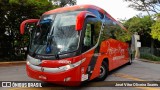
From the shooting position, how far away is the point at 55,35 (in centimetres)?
788

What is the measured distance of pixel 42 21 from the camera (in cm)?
861

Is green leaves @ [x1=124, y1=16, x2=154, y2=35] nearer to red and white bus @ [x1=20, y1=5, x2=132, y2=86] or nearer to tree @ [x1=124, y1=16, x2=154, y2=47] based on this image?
tree @ [x1=124, y1=16, x2=154, y2=47]

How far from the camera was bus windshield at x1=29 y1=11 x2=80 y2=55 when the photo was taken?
24.7 ft

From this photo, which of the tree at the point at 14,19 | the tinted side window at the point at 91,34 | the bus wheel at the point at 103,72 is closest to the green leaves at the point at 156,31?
the tree at the point at 14,19

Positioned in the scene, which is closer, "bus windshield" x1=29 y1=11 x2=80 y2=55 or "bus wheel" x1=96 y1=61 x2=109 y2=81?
"bus windshield" x1=29 y1=11 x2=80 y2=55

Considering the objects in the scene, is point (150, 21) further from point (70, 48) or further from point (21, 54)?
point (70, 48)

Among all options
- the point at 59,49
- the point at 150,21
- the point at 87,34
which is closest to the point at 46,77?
the point at 59,49

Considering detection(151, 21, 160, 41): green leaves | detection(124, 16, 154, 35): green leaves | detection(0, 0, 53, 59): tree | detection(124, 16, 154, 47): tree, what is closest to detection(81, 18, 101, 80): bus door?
detection(0, 0, 53, 59): tree

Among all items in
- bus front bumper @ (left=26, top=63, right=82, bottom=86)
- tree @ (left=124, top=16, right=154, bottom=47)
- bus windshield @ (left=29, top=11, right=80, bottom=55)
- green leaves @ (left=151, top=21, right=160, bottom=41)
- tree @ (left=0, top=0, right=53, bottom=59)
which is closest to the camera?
bus front bumper @ (left=26, top=63, right=82, bottom=86)

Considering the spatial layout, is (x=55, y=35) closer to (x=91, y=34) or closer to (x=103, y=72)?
(x=91, y=34)

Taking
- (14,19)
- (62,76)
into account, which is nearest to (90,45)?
(62,76)

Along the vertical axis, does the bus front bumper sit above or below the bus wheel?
above

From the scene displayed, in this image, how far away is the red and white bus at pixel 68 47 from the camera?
24.0 ft

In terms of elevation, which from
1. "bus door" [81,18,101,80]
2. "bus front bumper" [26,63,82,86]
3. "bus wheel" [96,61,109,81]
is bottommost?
"bus wheel" [96,61,109,81]
